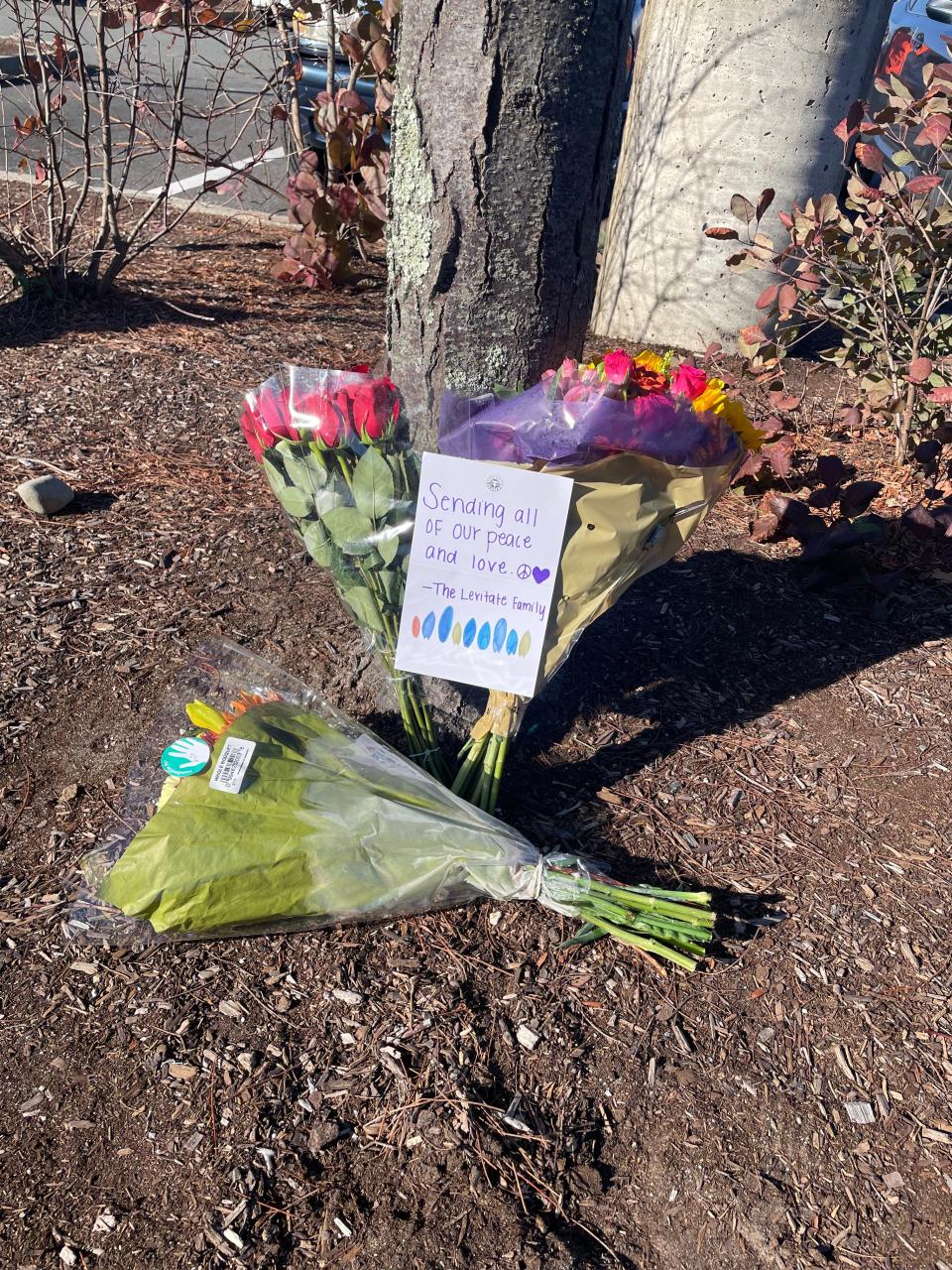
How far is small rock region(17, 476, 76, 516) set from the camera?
288 centimetres

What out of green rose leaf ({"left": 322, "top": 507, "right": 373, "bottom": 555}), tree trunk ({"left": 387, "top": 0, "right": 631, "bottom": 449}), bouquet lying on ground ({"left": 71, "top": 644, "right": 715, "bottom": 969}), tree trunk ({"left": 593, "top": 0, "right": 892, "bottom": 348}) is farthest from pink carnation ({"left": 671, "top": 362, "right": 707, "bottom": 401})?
tree trunk ({"left": 593, "top": 0, "right": 892, "bottom": 348})

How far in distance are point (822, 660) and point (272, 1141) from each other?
1.82m

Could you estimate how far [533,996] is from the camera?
179cm

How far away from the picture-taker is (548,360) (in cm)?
208

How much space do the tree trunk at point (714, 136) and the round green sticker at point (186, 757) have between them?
3.58 metres

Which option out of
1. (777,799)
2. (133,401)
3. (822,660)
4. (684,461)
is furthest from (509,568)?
(133,401)

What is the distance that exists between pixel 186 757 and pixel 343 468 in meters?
0.60

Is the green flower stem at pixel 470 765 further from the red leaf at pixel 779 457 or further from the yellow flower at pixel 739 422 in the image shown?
the red leaf at pixel 779 457

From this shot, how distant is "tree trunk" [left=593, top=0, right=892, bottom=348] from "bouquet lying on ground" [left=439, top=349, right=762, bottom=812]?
9.29ft

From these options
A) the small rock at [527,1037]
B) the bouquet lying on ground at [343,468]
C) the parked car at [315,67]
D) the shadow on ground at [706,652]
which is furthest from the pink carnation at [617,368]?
the parked car at [315,67]

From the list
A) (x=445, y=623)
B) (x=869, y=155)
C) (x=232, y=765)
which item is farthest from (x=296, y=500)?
(x=869, y=155)

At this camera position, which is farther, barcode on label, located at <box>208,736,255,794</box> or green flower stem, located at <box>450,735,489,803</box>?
green flower stem, located at <box>450,735,489,803</box>

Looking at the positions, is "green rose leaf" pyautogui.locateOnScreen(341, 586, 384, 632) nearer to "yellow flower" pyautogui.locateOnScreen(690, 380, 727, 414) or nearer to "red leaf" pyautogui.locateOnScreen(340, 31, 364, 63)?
"yellow flower" pyautogui.locateOnScreen(690, 380, 727, 414)

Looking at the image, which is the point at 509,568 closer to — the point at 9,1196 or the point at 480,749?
the point at 480,749
